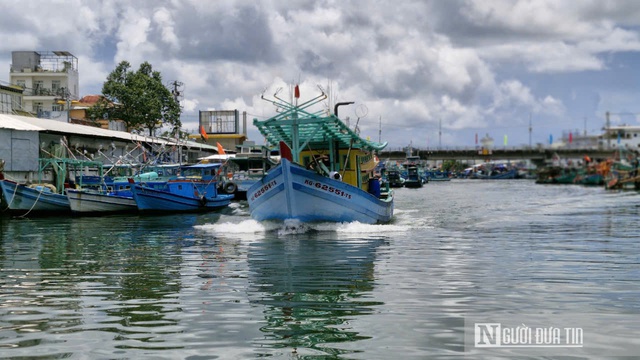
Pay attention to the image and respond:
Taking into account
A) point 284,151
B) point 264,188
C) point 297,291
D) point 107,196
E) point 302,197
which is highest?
point 284,151

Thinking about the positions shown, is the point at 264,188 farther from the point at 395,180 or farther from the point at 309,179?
the point at 395,180

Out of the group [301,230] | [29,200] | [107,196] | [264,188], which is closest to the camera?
[301,230]

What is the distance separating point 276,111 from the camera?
21984mm

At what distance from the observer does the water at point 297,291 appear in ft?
24.7

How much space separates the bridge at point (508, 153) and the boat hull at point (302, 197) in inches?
3852

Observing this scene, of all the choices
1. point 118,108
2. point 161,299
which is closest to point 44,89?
point 118,108

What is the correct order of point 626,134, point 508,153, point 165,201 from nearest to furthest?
1. point 165,201
2. point 508,153
3. point 626,134

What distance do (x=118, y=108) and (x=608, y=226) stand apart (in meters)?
49.3

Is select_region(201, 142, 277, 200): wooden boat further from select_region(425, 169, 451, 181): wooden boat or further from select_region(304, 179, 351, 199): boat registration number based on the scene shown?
select_region(425, 169, 451, 181): wooden boat

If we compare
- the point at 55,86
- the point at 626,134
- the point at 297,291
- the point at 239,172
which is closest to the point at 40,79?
the point at 55,86

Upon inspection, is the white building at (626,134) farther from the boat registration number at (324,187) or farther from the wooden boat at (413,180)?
the boat registration number at (324,187)

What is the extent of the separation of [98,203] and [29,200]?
3.20 meters

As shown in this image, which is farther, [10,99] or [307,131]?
[10,99]

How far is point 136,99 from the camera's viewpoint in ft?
200
